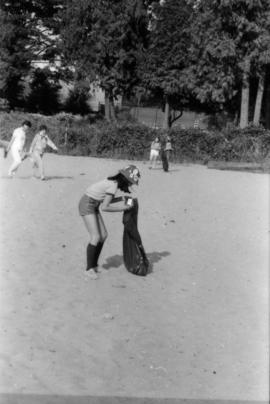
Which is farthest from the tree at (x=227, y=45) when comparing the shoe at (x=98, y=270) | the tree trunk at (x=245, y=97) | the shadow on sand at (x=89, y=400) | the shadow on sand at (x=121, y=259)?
the shadow on sand at (x=89, y=400)

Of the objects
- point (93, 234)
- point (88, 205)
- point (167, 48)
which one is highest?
point (167, 48)

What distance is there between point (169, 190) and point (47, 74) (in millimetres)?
34925

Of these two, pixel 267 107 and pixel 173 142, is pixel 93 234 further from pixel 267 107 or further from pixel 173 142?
pixel 267 107

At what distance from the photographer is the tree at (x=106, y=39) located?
45.6m

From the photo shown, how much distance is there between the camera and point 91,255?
9227 mm

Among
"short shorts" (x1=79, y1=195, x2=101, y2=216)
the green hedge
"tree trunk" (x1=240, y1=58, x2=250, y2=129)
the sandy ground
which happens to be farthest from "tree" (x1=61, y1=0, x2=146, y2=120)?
"short shorts" (x1=79, y1=195, x2=101, y2=216)

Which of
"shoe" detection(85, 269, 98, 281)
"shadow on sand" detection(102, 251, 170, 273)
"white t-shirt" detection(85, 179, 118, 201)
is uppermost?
"white t-shirt" detection(85, 179, 118, 201)

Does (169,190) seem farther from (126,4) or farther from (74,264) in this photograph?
(126,4)

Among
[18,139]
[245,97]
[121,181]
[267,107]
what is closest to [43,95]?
[267,107]

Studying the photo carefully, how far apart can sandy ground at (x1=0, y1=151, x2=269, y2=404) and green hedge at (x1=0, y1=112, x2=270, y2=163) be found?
16.9m

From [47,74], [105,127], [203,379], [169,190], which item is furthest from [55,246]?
[47,74]

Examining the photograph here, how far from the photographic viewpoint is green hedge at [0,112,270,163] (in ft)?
104

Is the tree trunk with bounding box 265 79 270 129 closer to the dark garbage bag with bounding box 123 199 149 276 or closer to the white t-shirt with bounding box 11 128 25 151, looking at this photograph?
the white t-shirt with bounding box 11 128 25 151

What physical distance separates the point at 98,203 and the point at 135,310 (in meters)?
1.67
